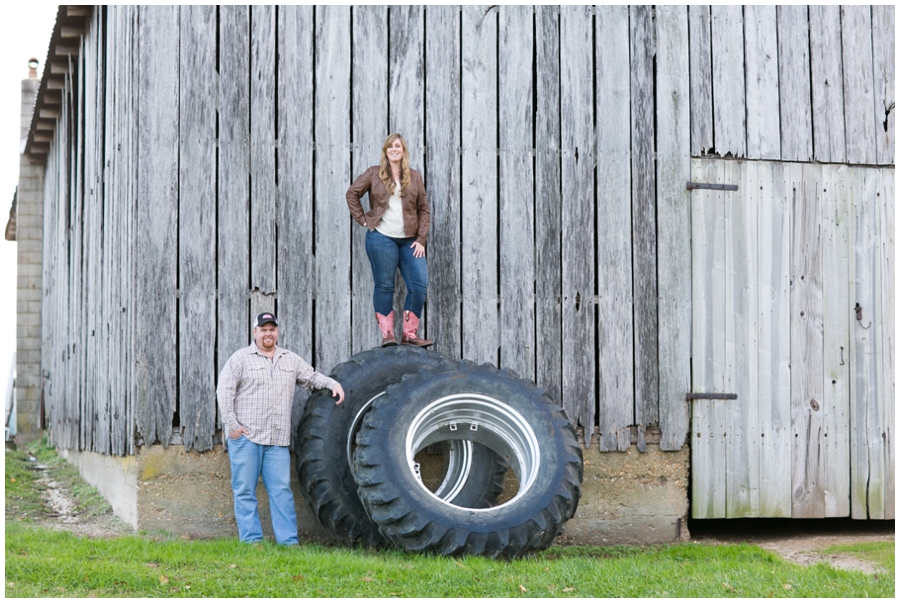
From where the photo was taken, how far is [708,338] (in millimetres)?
8312

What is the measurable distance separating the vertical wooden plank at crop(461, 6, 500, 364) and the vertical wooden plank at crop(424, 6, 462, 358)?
6 cm

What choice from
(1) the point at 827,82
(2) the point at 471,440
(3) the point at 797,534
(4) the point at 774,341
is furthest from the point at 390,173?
(3) the point at 797,534

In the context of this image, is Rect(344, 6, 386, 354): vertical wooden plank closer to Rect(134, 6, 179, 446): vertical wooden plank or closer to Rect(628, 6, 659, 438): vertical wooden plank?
A: Rect(134, 6, 179, 446): vertical wooden plank

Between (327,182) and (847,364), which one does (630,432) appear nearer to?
(847,364)

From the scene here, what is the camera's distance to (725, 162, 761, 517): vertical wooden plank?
27.3ft

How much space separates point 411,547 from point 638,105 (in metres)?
4.01

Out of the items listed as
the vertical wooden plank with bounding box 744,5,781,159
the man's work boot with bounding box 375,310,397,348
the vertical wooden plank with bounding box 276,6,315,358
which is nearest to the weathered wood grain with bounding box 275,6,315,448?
the vertical wooden plank with bounding box 276,6,315,358

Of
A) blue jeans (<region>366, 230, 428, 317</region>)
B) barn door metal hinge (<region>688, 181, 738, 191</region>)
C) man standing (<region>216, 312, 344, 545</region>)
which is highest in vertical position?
barn door metal hinge (<region>688, 181, 738, 191</region>)

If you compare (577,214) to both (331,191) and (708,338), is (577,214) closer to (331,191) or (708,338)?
(708,338)

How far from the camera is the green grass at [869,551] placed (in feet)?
24.4

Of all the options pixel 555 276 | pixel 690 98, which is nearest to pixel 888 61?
pixel 690 98

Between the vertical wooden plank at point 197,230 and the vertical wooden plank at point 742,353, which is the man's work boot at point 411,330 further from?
the vertical wooden plank at point 742,353

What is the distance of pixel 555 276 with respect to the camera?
26.7 feet

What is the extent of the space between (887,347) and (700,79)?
8.86ft
